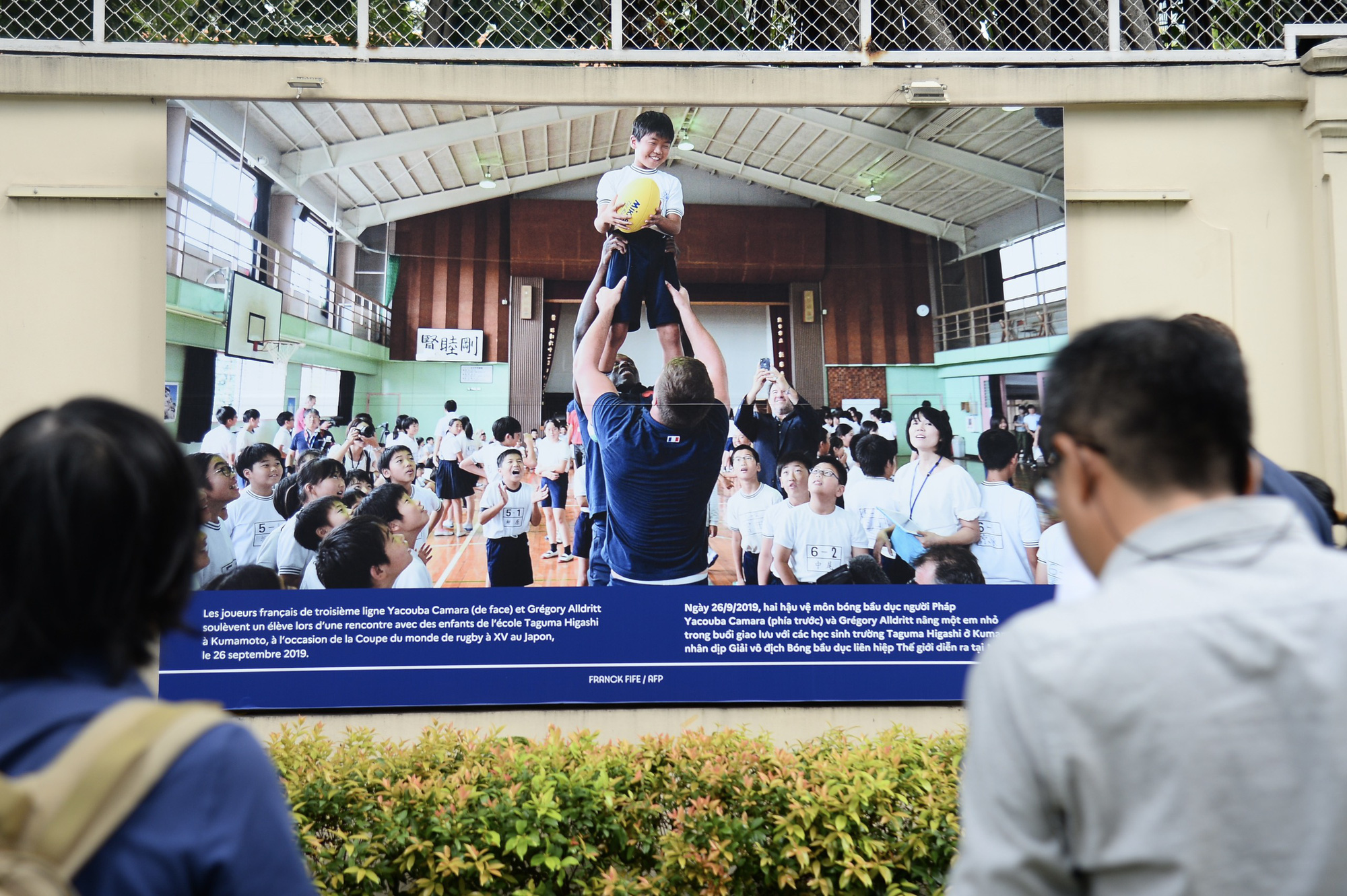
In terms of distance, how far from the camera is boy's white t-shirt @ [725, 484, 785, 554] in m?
4.91

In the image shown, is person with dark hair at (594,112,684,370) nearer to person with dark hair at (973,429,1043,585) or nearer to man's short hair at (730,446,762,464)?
man's short hair at (730,446,762,464)

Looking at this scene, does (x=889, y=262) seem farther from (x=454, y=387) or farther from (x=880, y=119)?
(x=454, y=387)

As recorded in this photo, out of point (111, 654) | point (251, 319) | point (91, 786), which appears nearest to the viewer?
point (91, 786)

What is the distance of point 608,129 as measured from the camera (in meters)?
4.98

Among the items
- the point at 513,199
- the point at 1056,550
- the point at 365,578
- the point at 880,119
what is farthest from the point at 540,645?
the point at 880,119

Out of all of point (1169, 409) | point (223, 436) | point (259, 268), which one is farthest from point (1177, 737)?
point (259, 268)

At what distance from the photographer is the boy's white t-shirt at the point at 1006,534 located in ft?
16.0

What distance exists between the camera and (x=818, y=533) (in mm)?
4930

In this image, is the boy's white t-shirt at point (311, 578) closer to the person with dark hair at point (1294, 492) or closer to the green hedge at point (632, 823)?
the green hedge at point (632, 823)

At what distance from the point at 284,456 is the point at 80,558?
3.99m

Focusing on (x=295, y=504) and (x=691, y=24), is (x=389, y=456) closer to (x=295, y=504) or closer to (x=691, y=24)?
(x=295, y=504)

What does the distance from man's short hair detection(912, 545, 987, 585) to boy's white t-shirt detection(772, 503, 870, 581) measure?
360 millimetres

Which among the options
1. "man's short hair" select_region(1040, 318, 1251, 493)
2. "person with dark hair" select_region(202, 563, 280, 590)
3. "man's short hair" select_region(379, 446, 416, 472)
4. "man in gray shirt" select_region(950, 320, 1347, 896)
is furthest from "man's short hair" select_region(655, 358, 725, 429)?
"man in gray shirt" select_region(950, 320, 1347, 896)

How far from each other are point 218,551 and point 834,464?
3344mm
